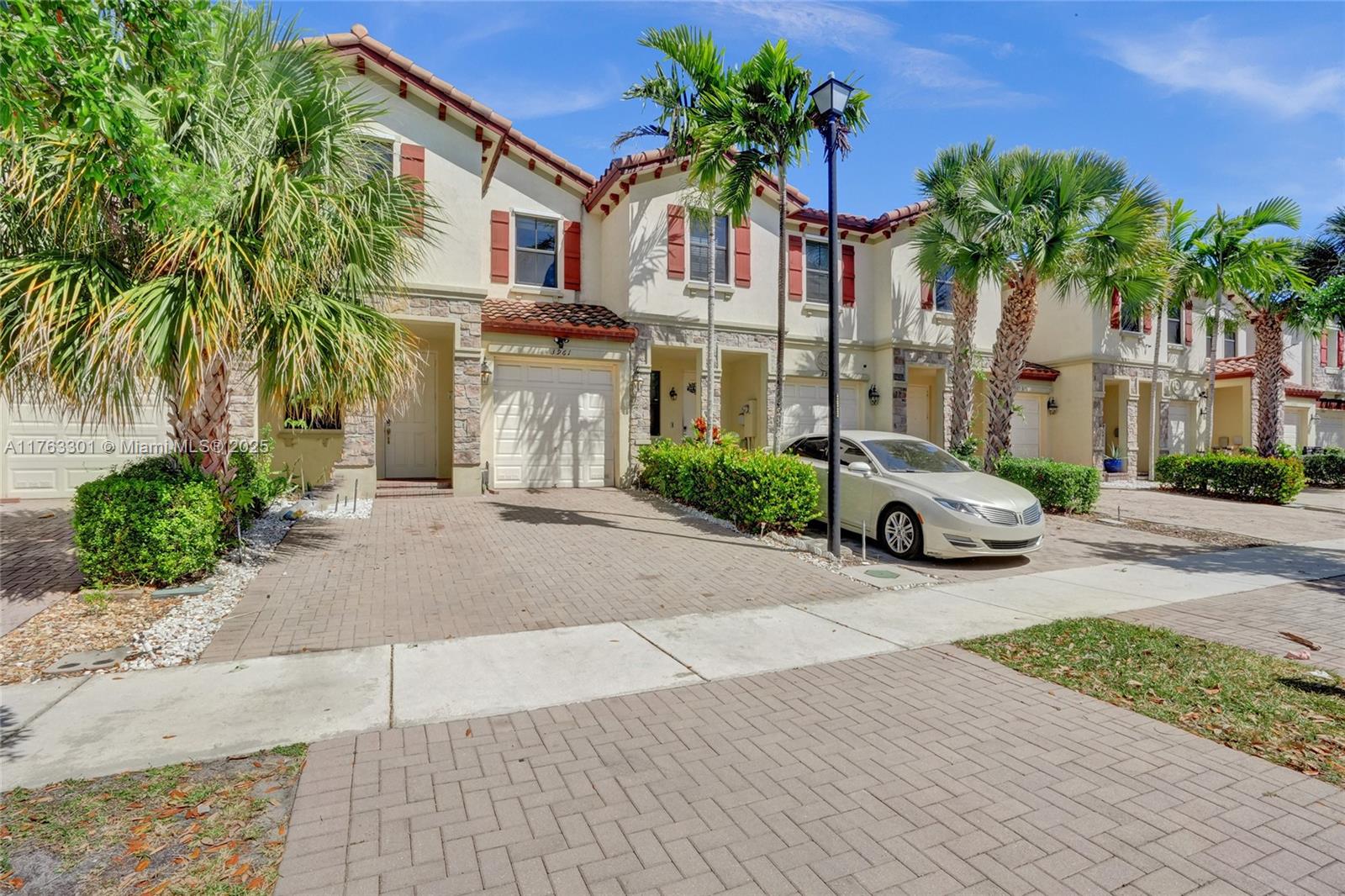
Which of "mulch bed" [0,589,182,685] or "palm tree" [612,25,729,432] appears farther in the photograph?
"palm tree" [612,25,729,432]

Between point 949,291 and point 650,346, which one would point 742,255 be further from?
point 949,291

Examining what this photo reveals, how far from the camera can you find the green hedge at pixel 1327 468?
66.7 feet

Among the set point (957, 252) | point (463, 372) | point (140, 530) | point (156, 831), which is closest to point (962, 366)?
point (957, 252)

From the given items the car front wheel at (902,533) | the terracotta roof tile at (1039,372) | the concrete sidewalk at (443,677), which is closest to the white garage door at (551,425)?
the car front wheel at (902,533)

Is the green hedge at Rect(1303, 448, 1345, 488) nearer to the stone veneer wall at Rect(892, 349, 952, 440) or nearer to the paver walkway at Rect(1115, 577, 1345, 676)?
the stone veneer wall at Rect(892, 349, 952, 440)

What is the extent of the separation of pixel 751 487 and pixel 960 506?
9.36ft

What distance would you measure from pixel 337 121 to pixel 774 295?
10.5 metres

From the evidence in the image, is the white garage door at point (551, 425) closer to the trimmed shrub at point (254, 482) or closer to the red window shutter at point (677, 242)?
the red window shutter at point (677, 242)

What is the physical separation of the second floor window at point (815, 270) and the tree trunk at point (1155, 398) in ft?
31.4

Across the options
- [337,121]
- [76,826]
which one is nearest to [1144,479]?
[337,121]

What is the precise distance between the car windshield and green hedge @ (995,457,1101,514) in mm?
4402

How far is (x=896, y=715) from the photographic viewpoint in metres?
3.98

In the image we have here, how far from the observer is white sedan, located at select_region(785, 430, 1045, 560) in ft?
26.8

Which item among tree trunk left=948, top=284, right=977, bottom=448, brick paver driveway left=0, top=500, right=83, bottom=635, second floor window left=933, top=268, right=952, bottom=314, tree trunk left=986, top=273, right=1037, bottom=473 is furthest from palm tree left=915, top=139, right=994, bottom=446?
brick paver driveway left=0, top=500, right=83, bottom=635
